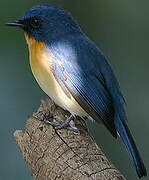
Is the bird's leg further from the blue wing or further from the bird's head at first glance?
the bird's head

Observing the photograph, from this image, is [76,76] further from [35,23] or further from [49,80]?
[35,23]

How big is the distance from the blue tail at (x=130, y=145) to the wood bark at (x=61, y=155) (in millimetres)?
456

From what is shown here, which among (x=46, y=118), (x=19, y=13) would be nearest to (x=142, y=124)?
(x=19, y=13)

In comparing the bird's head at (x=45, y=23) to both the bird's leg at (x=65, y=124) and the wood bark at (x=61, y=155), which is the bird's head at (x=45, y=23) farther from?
the wood bark at (x=61, y=155)

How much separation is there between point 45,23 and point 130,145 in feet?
4.91

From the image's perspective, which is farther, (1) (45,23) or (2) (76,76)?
(1) (45,23)

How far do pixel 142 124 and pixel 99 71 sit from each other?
2153 millimetres

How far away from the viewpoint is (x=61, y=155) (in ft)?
13.9

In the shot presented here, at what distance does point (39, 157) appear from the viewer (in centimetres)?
432

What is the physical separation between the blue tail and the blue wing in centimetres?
7

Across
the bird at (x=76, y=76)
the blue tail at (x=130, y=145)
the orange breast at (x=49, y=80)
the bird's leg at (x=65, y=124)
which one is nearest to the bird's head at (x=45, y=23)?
the bird at (x=76, y=76)

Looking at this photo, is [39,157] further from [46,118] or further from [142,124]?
[142,124]

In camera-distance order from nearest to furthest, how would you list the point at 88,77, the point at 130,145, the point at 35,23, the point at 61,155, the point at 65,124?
the point at 61,155, the point at 65,124, the point at 130,145, the point at 88,77, the point at 35,23

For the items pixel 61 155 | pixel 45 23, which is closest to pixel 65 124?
pixel 61 155
